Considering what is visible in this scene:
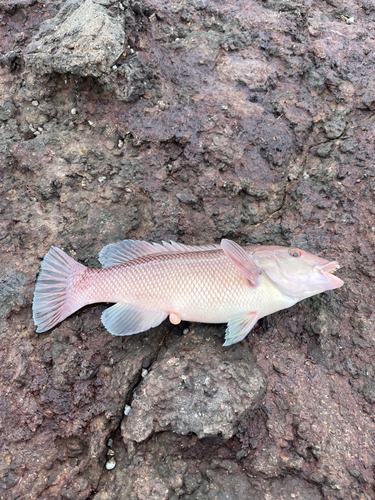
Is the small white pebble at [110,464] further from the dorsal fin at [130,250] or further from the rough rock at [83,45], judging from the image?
the rough rock at [83,45]

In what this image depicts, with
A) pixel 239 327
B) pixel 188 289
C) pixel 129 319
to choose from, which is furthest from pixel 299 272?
pixel 129 319

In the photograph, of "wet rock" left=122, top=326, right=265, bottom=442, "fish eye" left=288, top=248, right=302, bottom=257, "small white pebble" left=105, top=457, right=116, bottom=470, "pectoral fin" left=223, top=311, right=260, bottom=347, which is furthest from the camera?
"fish eye" left=288, top=248, right=302, bottom=257

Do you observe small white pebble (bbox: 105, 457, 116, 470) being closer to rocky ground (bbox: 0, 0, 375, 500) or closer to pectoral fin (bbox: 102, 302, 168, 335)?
rocky ground (bbox: 0, 0, 375, 500)

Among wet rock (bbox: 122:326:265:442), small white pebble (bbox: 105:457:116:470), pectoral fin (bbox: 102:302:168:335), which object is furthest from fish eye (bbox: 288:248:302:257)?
small white pebble (bbox: 105:457:116:470)

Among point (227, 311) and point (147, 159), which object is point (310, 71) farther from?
point (227, 311)

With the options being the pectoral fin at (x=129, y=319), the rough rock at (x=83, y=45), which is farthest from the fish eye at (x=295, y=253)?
the rough rock at (x=83, y=45)

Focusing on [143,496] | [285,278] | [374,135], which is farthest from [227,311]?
[374,135]

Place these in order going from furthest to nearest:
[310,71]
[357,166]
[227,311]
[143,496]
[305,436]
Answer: [310,71] < [357,166] < [227,311] < [305,436] < [143,496]
